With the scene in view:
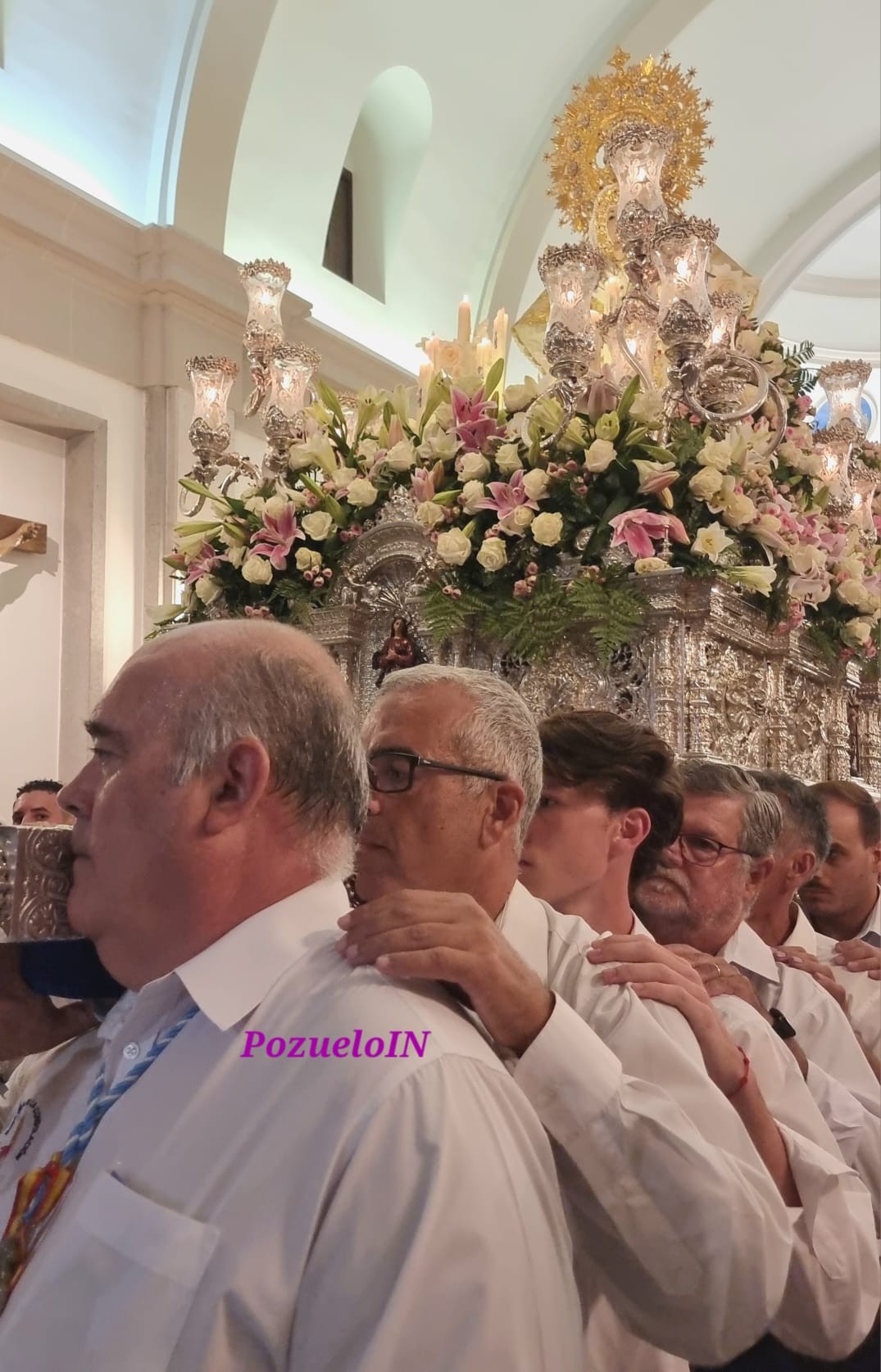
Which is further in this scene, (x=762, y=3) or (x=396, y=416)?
(x=762, y=3)

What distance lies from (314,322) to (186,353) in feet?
3.82

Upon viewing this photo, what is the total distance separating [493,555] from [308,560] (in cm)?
81

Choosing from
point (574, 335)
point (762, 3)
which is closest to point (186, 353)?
point (574, 335)

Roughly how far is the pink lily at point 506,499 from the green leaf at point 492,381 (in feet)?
1.46

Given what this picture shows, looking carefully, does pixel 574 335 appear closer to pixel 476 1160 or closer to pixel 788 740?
pixel 788 740

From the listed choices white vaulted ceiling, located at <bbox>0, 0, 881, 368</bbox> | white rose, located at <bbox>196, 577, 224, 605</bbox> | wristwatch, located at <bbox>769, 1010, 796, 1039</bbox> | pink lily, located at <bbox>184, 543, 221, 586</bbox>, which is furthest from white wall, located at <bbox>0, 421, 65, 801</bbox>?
wristwatch, located at <bbox>769, 1010, 796, 1039</bbox>

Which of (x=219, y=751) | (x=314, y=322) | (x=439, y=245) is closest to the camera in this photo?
(x=219, y=751)

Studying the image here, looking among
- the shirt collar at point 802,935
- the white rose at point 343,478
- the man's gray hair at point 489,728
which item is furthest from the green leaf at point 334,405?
the man's gray hair at point 489,728

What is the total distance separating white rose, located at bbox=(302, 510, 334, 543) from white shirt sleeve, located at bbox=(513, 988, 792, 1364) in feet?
9.76

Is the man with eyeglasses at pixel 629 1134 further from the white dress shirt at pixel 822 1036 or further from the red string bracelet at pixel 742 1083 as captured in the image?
the white dress shirt at pixel 822 1036

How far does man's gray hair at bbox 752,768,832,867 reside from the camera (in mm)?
3289

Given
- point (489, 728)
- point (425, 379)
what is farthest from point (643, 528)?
point (489, 728)

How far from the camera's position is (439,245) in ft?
33.2

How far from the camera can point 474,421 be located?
4.00 meters
